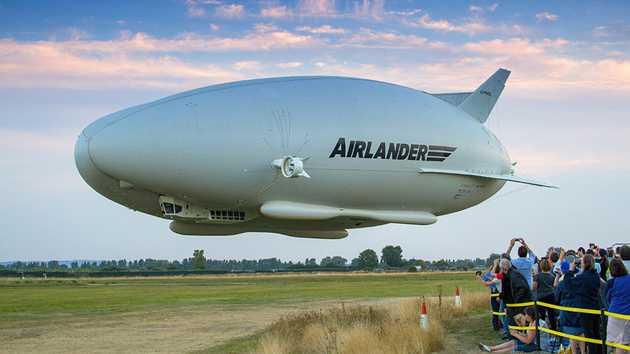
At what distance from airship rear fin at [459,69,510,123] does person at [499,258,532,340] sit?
828 cm

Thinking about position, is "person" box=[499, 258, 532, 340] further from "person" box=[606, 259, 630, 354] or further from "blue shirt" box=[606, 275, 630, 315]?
"blue shirt" box=[606, 275, 630, 315]

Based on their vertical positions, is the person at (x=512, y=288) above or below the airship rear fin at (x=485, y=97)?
below

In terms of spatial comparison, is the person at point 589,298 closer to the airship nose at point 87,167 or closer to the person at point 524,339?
the person at point 524,339

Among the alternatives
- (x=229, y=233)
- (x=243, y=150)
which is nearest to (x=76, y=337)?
(x=229, y=233)

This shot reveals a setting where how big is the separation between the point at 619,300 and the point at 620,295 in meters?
0.10

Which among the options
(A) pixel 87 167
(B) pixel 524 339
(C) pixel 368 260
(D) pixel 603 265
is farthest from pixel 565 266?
(C) pixel 368 260

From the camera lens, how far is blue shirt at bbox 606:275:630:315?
13609 millimetres

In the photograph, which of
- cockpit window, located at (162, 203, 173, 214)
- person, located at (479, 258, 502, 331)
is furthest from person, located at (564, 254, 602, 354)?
cockpit window, located at (162, 203, 173, 214)

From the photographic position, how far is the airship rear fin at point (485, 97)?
2558 cm

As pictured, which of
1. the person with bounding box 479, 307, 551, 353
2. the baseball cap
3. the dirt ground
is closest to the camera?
the baseball cap

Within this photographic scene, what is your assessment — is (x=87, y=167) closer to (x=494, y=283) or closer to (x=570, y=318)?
(x=494, y=283)

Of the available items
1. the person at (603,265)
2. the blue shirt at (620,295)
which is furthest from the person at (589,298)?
the person at (603,265)

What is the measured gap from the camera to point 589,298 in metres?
15.1

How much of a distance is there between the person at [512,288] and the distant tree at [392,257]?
6262 inches
